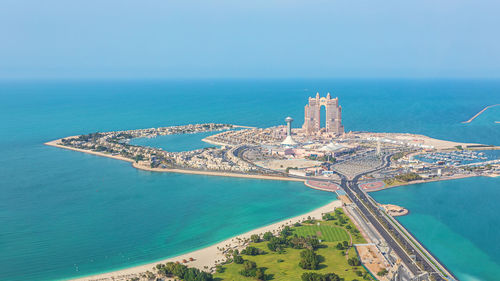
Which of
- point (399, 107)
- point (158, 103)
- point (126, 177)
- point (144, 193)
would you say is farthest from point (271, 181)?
point (158, 103)

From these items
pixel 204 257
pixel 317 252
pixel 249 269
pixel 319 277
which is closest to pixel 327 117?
pixel 317 252

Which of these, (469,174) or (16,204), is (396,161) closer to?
(469,174)

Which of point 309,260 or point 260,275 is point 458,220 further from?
point 260,275

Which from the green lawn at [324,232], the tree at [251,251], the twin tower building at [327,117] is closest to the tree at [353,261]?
the green lawn at [324,232]

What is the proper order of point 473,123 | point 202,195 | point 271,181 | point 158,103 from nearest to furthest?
point 202,195 < point 271,181 < point 473,123 < point 158,103

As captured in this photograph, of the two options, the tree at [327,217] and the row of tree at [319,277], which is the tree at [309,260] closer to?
the row of tree at [319,277]

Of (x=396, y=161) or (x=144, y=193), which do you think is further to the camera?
(x=396, y=161)
